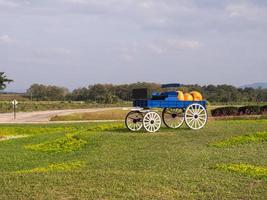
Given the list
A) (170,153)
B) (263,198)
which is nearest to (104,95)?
(170,153)

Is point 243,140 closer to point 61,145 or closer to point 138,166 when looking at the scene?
point 138,166

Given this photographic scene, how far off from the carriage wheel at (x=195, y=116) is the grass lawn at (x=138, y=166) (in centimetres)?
36

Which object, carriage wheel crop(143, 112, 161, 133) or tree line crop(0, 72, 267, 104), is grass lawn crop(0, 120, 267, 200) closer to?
carriage wheel crop(143, 112, 161, 133)

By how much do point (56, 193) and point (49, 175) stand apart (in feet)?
4.58

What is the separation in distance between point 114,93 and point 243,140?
201 ft

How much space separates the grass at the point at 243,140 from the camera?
1287cm

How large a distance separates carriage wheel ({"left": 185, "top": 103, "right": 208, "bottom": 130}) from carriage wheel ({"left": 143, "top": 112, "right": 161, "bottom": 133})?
0.97 meters

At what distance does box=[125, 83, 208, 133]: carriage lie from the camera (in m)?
15.6

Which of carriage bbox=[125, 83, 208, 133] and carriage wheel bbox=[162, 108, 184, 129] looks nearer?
carriage bbox=[125, 83, 208, 133]

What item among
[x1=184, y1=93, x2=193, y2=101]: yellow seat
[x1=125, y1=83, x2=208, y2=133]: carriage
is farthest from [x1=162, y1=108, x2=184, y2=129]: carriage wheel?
[x1=184, y1=93, x2=193, y2=101]: yellow seat

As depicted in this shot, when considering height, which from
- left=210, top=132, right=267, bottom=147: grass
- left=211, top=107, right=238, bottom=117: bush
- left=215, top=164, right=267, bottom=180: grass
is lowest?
left=215, top=164, right=267, bottom=180: grass

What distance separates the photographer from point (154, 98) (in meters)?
16.0

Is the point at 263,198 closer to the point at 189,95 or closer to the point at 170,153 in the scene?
the point at 170,153

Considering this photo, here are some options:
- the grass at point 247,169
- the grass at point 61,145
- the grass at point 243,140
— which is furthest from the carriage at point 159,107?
the grass at point 247,169
